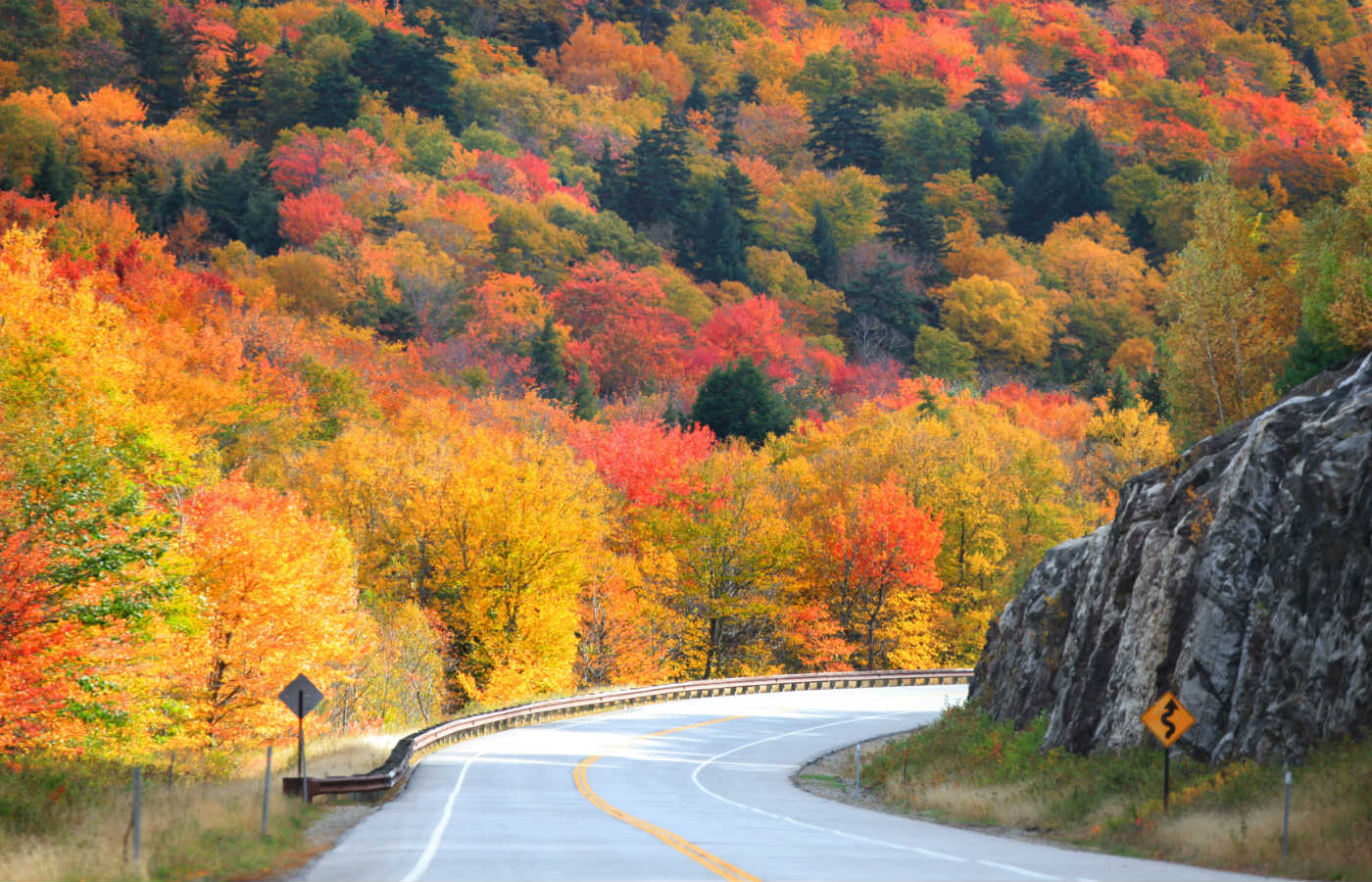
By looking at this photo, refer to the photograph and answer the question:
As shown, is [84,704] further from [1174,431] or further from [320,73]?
[320,73]

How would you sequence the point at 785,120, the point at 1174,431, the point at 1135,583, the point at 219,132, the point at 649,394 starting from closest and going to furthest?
the point at 1135,583, the point at 1174,431, the point at 649,394, the point at 219,132, the point at 785,120

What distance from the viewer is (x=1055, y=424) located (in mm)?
87750

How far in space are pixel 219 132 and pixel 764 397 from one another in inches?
2493

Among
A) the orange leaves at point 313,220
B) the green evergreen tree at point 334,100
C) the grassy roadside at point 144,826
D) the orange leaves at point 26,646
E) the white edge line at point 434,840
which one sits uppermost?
the green evergreen tree at point 334,100

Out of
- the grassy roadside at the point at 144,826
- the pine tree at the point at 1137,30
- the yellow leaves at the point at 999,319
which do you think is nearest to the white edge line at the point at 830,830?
the grassy roadside at the point at 144,826

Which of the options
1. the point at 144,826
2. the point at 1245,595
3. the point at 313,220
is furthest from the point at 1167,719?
the point at 313,220

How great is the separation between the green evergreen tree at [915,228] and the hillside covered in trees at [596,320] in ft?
1.05

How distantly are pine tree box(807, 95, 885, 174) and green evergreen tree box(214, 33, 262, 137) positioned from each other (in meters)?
57.2

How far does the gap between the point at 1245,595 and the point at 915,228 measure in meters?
102

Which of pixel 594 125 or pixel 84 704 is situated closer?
pixel 84 704

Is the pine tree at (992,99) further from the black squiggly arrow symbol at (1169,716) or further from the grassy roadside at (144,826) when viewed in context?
the grassy roadside at (144,826)

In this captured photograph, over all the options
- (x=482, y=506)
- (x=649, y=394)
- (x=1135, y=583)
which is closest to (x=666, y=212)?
(x=649, y=394)

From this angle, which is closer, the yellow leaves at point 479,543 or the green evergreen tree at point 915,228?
the yellow leaves at point 479,543

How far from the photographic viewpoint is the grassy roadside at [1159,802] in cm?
1691
